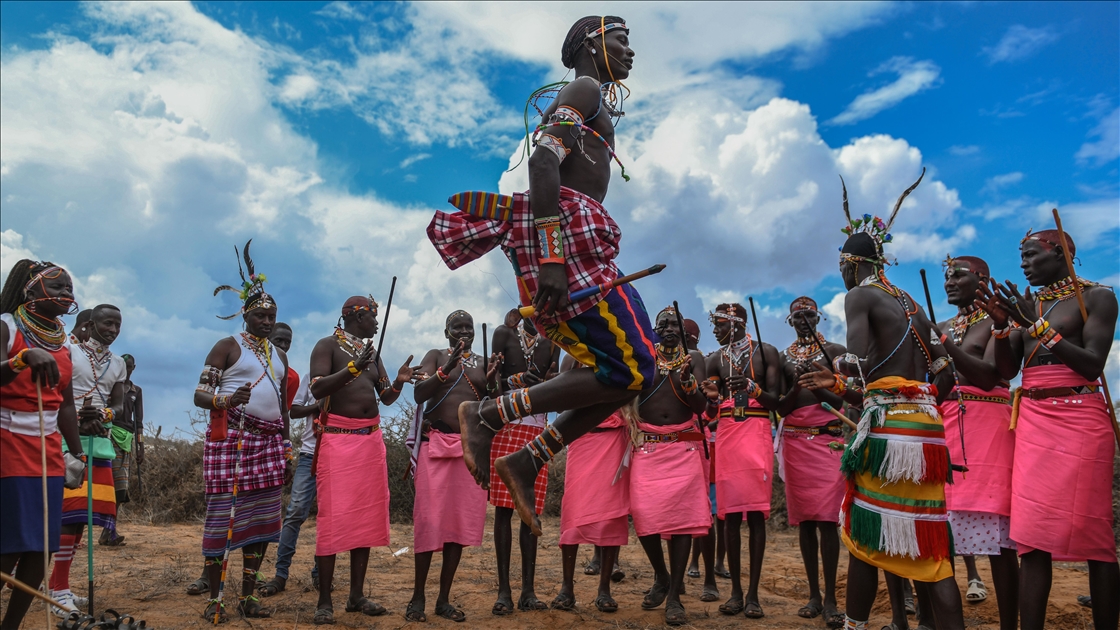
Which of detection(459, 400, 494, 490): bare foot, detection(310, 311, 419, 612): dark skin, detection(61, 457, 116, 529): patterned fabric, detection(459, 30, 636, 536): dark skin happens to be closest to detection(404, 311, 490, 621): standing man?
detection(310, 311, 419, 612): dark skin

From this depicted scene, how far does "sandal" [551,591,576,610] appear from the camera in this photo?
7192 millimetres

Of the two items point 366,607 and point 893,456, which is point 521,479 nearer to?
point 893,456

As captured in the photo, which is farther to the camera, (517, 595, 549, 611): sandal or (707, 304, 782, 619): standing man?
(707, 304, 782, 619): standing man

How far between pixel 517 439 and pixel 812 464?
2919 mm

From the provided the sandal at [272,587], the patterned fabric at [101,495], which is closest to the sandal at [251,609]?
the sandal at [272,587]

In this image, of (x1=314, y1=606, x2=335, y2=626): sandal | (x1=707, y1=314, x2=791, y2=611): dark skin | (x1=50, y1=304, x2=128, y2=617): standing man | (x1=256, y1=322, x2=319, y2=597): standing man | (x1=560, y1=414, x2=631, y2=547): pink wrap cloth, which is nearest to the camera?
(x1=314, y1=606, x2=335, y2=626): sandal

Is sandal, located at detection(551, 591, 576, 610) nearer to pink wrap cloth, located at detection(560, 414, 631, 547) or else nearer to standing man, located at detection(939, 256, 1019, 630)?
pink wrap cloth, located at detection(560, 414, 631, 547)

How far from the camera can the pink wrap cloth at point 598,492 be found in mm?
7492

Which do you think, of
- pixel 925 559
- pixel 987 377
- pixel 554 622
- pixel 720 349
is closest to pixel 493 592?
pixel 554 622

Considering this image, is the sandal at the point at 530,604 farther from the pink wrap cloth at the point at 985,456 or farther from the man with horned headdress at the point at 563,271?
the pink wrap cloth at the point at 985,456

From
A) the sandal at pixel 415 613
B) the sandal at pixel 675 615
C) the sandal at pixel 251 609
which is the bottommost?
the sandal at pixel 675 615

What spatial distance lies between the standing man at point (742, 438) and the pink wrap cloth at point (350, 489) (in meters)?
3.35

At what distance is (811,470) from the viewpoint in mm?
7484

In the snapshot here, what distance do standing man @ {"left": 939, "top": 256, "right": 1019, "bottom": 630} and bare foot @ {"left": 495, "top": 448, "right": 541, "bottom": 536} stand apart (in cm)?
358
